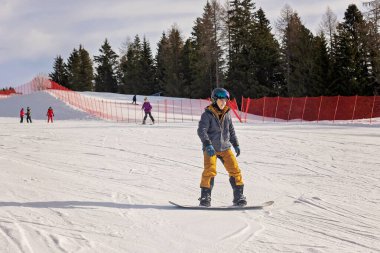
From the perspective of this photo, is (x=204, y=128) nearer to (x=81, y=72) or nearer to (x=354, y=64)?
(x=354, y=64)

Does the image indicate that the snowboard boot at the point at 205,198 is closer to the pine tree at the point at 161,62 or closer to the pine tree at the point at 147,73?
the pine tree at the point at 161,62

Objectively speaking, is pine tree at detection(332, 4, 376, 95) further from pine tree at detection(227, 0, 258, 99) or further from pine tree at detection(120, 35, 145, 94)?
pine tree at detection(120, 35, 145, 94)

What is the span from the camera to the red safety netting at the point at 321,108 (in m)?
27.8

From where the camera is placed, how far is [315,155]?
39.7ft

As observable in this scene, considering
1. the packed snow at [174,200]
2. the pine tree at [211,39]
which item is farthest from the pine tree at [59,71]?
the packed snow at [174,200]

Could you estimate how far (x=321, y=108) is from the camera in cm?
2991

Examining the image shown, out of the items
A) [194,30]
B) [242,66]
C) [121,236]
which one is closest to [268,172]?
[121,236]

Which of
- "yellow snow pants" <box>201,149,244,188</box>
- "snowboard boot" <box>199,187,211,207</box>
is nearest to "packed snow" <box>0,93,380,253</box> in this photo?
"snowboard boot" <box>199,187,211,207</box>

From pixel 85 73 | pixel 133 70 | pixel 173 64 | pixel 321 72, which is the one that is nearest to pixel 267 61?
pixel 321 72

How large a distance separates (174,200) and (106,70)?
249 feet

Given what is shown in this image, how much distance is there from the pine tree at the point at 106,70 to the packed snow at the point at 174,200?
67515mm

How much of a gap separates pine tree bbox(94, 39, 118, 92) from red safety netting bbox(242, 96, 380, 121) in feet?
159

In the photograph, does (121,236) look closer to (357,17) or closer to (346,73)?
(346,73)

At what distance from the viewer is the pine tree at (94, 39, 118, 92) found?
79375 mm
